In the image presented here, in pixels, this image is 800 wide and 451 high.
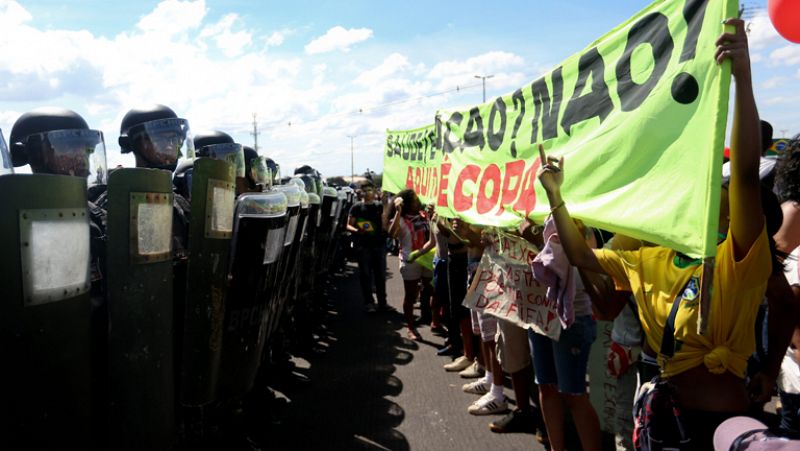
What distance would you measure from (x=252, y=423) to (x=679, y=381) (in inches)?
135

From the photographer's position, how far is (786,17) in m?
2.84

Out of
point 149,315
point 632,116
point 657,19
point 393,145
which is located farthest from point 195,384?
point 393,145

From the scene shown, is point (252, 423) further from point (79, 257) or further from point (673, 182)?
point (673, 182)

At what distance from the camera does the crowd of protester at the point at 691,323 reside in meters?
1.93

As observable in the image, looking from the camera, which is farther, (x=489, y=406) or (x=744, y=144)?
(x=489, y=406)

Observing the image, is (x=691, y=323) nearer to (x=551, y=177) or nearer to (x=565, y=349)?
(x=551, y=177)

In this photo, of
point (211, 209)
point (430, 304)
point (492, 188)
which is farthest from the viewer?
point (430, 304)

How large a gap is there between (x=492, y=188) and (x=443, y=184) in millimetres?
1147

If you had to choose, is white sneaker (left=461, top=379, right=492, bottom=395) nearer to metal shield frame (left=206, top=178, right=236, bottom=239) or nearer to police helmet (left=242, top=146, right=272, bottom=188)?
police helmet (left=242, top=146, right=272, bottom=188)

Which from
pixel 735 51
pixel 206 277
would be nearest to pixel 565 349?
pixel 735 51

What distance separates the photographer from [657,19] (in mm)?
2416

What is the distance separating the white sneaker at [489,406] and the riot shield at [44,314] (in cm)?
347

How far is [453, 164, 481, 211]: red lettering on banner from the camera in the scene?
418 cm

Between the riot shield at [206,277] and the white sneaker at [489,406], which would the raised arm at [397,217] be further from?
the riot shield at [206,277]
